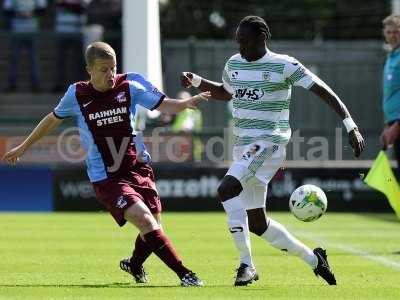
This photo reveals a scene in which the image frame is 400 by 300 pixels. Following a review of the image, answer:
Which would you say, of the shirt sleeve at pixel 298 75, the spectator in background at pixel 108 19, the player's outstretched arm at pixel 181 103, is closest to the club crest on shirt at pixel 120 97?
the player's outstretched arm at pixel 181 103

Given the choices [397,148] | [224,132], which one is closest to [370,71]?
[224,132]

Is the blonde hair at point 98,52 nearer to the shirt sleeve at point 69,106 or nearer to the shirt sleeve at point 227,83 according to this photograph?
the shirt sleeve at point 69,106

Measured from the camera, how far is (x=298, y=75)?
935cm

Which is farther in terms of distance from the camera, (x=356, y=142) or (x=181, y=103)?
(x=181, y=103)

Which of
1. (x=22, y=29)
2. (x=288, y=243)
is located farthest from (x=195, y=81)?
(x=22, y=29)

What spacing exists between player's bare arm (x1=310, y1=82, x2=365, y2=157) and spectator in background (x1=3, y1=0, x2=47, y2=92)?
53.9ft

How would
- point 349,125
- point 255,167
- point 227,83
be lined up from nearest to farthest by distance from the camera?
1. point 349,125
2. point 255,167
3. point 227,83

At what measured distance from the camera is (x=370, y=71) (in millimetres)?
25781

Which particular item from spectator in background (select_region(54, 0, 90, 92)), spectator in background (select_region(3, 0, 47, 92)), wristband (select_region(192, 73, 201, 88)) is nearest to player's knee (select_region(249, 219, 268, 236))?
wristband (select_region(192, 73, 201, 88))

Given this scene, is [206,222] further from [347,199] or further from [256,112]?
[256,112]

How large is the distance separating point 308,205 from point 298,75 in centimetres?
113

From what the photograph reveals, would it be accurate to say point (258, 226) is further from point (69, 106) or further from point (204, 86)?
point (69, 106)

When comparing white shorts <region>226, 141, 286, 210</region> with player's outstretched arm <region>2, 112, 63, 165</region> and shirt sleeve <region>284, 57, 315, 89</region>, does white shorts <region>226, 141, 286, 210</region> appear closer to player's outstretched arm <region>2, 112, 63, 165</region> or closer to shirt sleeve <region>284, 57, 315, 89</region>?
shirt sleeve <region>284, 57, 315, 89</region>

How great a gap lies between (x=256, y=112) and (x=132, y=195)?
123 cm
